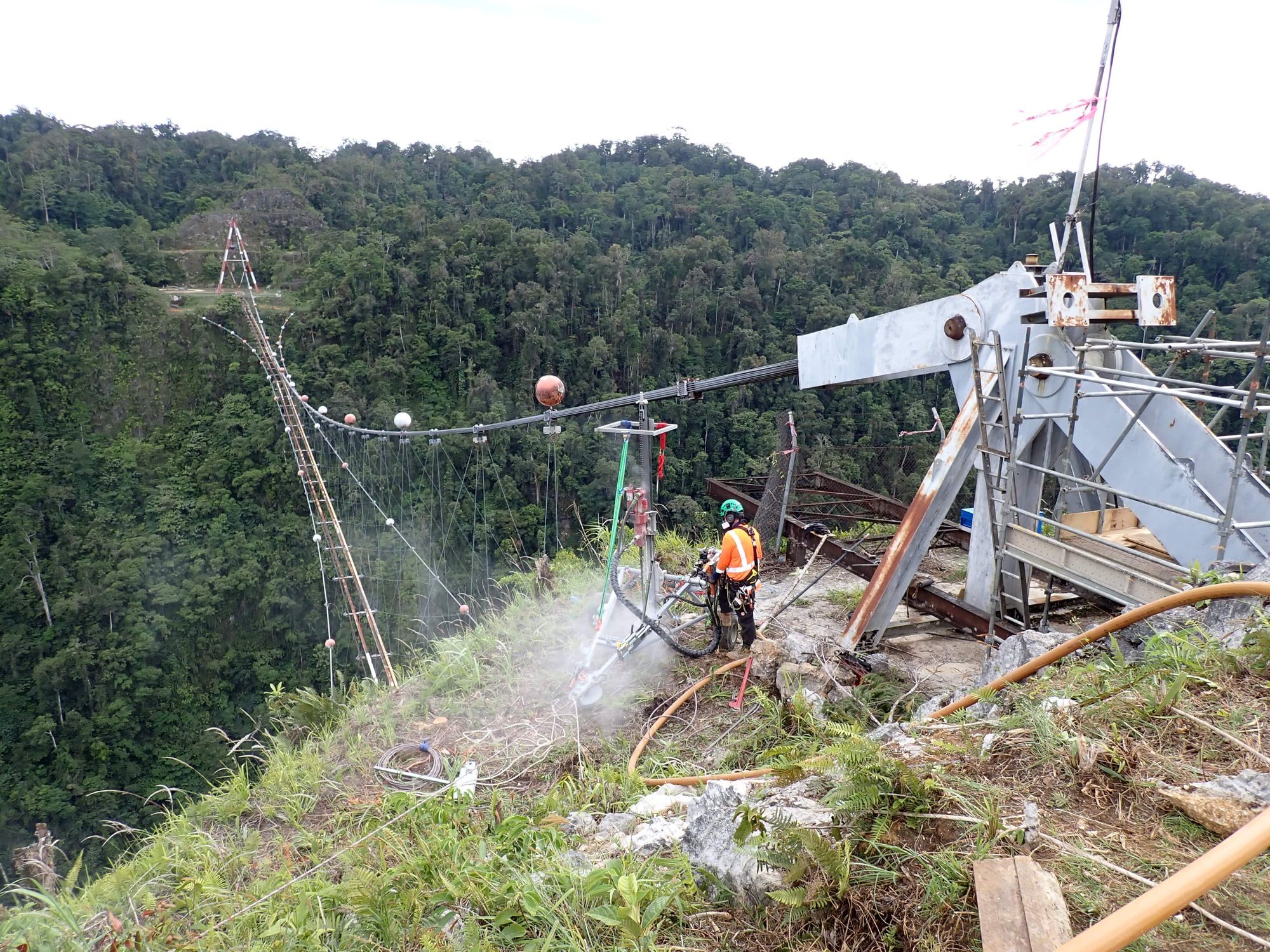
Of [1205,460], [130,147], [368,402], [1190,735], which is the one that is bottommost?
[368,402]

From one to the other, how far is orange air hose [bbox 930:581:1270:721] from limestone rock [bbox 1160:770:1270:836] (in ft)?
1.91

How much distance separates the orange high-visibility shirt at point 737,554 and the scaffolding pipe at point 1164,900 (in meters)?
3.07

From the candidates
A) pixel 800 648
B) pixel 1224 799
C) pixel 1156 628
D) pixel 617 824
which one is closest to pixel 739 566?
pixel 800 648

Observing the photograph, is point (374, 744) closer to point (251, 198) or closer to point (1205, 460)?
point (1205, 460)

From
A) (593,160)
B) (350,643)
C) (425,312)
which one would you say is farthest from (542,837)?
(593,160)

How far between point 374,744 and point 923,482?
11.1ft

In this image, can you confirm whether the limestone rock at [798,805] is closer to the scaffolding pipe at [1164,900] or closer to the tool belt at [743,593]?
the scaffolding pipe at [1164,900]

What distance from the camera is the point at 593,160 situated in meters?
49.6

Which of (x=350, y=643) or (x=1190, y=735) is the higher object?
(x=1190, y=735)

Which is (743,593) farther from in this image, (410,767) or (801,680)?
(410,767)

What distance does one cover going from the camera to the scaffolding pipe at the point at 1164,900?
1.01 m

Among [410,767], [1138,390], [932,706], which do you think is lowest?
[410,767]

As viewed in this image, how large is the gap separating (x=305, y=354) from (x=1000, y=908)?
32.1 meters

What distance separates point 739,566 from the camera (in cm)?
413
